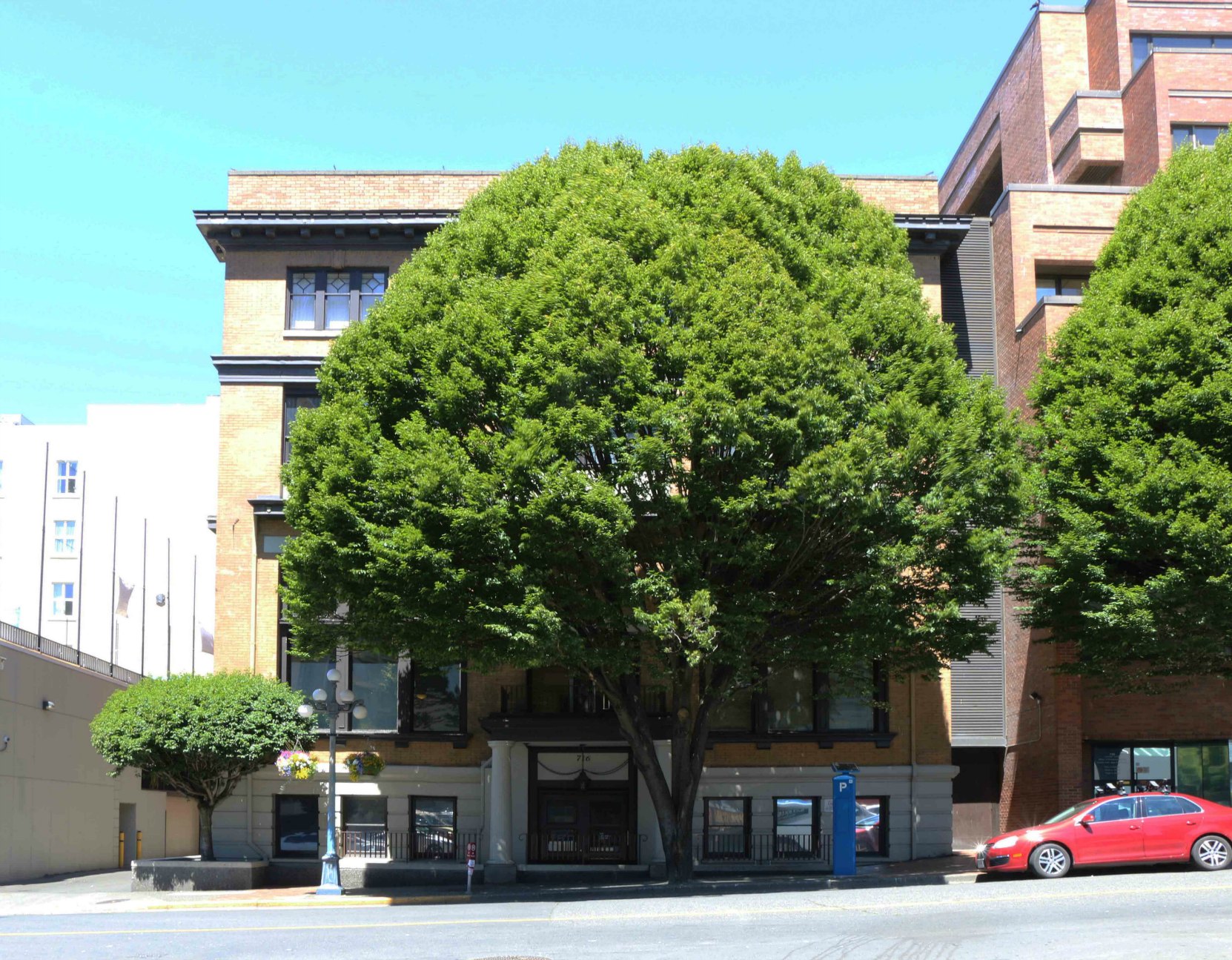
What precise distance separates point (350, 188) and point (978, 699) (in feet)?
68.8

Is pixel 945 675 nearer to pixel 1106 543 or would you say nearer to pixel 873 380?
pixel 1106 543

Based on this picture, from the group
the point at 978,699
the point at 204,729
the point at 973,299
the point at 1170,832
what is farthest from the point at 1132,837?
the point at 204,729

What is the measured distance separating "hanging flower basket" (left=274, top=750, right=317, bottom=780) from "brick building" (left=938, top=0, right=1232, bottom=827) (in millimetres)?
16924

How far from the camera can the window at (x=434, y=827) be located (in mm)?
33062

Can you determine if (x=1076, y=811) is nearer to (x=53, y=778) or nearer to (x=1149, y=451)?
(x=1149, y=451)

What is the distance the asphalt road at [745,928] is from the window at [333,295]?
54.7 feet

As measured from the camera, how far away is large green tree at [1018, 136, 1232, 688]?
87.8ft

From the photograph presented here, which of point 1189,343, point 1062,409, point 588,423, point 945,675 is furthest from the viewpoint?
point 945,675

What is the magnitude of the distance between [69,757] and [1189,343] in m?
31.8

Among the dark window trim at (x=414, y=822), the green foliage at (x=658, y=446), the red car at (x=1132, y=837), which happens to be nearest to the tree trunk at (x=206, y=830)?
the dark window trim at (x=414, y=822)

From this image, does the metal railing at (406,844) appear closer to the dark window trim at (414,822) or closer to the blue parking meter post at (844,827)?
the dark window trim at (414,822)

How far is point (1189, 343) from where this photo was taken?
27594 mm

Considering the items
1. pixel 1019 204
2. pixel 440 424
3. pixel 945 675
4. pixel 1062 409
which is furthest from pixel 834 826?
pixel 1019 204

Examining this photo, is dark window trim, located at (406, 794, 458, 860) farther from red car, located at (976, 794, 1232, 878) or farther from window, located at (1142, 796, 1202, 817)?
window, located at (1142, 796, 1202, 817)
